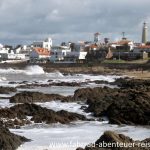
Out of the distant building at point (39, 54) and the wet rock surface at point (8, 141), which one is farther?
the distant building at point (39, 54)

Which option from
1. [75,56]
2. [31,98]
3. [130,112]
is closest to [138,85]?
[31,98]

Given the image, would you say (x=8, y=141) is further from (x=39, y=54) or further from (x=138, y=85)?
(x=39, y=54)

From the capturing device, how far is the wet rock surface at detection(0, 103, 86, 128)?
15515mm

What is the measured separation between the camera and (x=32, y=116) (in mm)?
16609

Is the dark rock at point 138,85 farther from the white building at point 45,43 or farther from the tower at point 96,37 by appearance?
the white building at point 45,43

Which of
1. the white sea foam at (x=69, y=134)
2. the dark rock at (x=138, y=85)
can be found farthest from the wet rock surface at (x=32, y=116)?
the dark rock at (x=138, y=85)

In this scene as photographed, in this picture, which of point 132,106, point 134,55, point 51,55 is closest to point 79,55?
point 51,55

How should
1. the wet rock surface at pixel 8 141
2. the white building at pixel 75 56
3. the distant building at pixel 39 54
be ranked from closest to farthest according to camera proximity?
the wet rock surface at pixel 8 141
the white building at pixel 75 56
the distant building at pixel 39 54

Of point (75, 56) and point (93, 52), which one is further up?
point (93, 52)

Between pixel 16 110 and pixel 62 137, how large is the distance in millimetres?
4237

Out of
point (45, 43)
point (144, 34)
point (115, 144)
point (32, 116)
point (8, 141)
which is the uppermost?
point (144, 34)

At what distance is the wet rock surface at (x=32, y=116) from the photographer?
15515 millimetres

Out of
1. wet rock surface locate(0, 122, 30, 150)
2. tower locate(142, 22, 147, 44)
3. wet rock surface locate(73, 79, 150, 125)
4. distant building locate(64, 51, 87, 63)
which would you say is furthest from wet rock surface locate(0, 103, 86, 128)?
tower locate(142, 22, 147, 44)

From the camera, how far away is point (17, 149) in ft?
36.7
